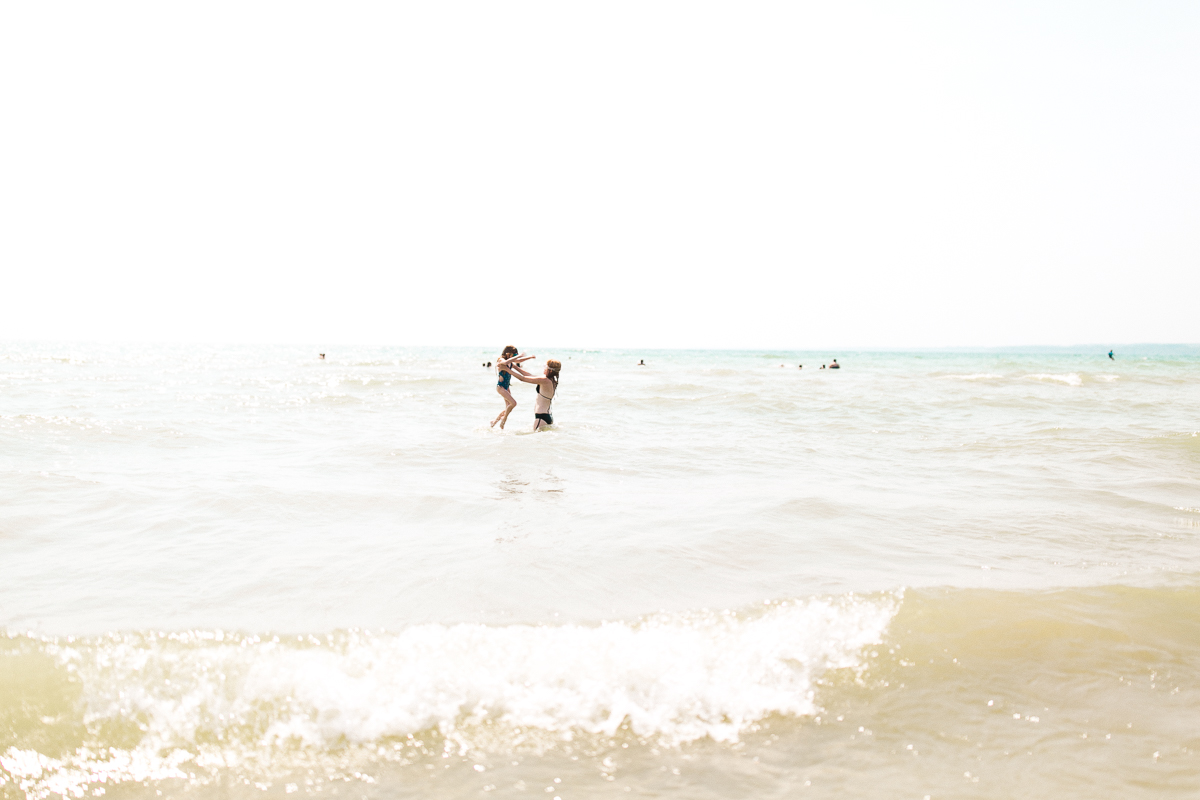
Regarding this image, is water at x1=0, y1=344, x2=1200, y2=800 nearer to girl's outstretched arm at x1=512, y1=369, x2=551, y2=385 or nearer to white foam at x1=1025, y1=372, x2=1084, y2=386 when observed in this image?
girl's outstretched arm at x1=512, y1=369, x2=551, y2=385

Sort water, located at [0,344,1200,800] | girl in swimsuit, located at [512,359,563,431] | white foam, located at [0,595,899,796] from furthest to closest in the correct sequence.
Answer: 1. girl in swimsuit, located at [512,359,563,431]
2. white foam, located at [0,595,899,796]
3. water, located at [0,344,1200,800]

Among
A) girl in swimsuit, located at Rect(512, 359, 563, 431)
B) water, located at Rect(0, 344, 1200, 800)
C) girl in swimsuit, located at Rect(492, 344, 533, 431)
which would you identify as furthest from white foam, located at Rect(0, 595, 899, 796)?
girl in swimsuit, located at Rect(512, 359, 563, 431)

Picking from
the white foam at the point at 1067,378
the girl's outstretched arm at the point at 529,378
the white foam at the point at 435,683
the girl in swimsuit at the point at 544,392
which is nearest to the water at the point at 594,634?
the white foam at the point at 435,683

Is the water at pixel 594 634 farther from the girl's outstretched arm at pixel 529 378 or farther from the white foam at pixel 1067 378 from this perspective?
the white foam at pixel 1067 378

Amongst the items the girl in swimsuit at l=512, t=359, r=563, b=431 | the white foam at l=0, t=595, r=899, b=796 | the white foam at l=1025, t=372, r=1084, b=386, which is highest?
the white foam at l=1025, t=372, r=1084, b=386

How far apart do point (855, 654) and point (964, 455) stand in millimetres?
7818

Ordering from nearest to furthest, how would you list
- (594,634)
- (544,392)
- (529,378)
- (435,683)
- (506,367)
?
(435,683) < (594,634) < (529,378) < (544,392) < (506,367)

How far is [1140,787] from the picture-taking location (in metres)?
2.50

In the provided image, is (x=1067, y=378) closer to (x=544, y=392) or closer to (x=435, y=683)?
(x=544, y=392)

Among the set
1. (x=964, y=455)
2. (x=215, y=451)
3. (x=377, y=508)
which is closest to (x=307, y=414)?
(x=215, y=451)

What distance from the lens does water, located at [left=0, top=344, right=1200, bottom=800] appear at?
2650 millimetres

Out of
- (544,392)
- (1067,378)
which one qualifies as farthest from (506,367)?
(1067,378)

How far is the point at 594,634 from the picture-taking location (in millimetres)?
3568

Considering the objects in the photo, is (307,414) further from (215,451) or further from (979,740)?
(979,740)
